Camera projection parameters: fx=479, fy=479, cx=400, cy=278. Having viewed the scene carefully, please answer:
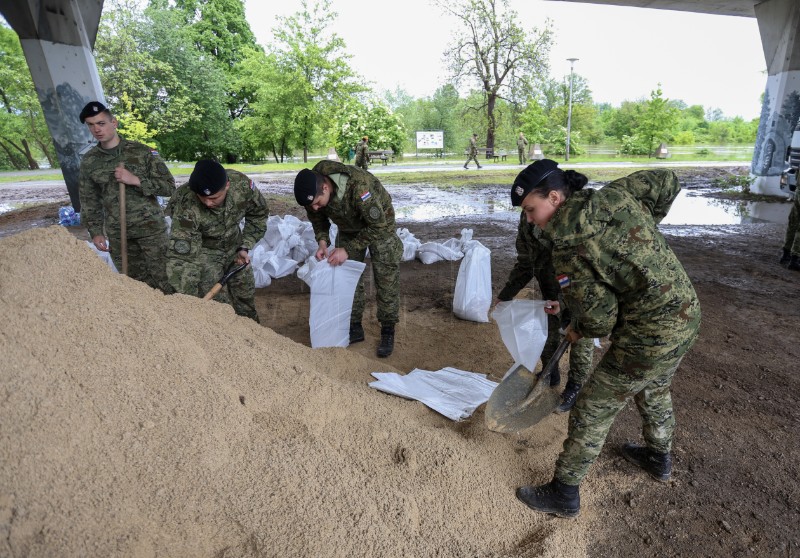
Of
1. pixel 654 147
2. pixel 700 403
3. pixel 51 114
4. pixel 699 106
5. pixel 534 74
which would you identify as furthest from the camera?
pixel 699 106

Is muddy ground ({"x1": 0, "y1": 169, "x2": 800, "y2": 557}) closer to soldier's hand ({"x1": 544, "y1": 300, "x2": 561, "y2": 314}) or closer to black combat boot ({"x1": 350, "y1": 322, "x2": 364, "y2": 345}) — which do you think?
black combat boot ({"x1": 350, "y1": 322, "x2": 364, "y2": 345})

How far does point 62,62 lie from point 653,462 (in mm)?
8971

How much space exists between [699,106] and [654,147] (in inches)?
1176

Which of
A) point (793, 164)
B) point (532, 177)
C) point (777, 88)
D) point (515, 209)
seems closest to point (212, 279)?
point (532, 177)

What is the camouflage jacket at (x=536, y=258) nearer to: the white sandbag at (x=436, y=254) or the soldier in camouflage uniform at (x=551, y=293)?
the soldier in camouflage uniform at (x=551, y=293)

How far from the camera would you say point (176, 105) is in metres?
21.1

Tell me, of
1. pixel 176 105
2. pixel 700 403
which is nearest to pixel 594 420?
pixel 700 403

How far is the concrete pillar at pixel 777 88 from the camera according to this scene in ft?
32.3

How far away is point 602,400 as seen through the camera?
5.91 feet

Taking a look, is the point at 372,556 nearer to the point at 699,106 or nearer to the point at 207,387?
the point at 207,387

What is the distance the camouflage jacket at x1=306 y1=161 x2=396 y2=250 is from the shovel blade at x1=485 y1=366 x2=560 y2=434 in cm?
136

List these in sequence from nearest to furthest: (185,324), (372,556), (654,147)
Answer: (372,556)
(185,324)
(654,147)

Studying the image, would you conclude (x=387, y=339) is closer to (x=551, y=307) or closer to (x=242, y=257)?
(x=242, y=257)

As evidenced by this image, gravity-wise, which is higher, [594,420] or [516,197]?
[516,197]
